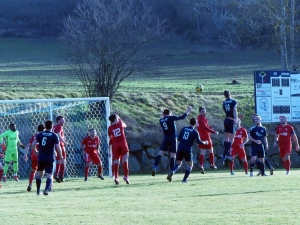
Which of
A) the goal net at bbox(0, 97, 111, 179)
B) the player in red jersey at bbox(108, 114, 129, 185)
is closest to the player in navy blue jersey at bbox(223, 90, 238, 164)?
the goal net at bbox(0, 97, 111, 179)

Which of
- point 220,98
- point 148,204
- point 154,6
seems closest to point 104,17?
point 220,98

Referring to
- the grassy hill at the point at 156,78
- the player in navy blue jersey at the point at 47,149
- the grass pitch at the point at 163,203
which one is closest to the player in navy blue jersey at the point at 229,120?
the grass pitch at the point at 163,203

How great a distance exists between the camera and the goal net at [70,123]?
2639 centimetres

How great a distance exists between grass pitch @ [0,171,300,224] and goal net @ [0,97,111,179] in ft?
19.0

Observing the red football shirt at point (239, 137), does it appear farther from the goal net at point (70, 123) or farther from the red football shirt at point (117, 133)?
the goal net at point (70, 123)

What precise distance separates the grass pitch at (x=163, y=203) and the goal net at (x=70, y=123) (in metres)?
5.78

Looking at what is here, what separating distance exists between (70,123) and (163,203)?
1321 cm

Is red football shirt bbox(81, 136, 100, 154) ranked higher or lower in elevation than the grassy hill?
lower

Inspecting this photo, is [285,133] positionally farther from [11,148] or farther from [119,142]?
[11,148]

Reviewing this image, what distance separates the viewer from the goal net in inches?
1039

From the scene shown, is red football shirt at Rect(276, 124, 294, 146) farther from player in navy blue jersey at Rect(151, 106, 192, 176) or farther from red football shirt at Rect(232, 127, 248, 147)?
player in navy blue jersey at Rect(151, 106, 192, 176)

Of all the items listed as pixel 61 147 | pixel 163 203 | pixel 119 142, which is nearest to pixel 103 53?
pixel 61 147

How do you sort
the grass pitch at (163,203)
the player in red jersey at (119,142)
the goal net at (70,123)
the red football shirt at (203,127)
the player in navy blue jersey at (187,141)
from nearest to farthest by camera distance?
the grass pitch at (163,203)
the player in navy blue jersey at (187,141)
the player in red jersey at (119,142)
the red football shirt at (203,127)
the goal net at (70,123)

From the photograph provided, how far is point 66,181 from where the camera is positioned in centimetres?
2281
